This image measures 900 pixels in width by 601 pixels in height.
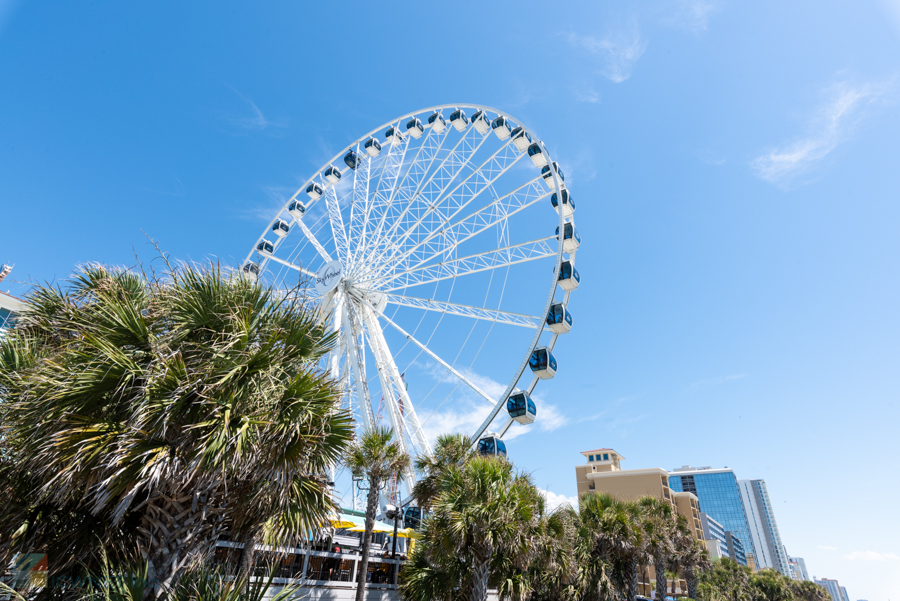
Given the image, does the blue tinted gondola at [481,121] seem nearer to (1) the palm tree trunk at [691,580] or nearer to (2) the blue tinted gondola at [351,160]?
(2) the blue tinted gondola at [351,160]

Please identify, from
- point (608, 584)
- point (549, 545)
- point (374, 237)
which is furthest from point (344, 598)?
point (374, 237)

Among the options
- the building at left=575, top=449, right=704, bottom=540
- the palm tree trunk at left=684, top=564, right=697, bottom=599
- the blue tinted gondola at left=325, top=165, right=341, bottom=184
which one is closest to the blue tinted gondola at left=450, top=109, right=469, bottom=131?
the blue tinted gondola at left=325, top=165, right=341, bottom=184

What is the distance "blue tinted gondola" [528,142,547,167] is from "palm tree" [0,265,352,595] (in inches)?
793

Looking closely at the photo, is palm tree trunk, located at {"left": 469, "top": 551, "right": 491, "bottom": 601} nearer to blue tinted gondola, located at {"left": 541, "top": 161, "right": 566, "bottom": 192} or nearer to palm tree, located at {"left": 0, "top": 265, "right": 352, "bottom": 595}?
palm tree, located at {"left": 0, "top": 265, "right": 352, "bottom": 595}

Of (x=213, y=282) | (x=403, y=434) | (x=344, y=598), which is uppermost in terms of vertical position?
(x=403, y=434)

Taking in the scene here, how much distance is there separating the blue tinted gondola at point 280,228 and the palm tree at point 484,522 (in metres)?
21.9

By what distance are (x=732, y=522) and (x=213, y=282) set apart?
172 meters

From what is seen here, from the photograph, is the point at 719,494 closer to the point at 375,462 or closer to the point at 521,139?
the point at 521,139

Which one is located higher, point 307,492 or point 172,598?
point 307,492

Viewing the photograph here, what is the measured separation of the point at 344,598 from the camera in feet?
50.1

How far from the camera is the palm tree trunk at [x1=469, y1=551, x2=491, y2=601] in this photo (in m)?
11.9

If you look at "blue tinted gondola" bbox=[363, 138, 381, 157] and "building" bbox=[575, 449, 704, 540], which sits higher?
"blue tinted gondola" bbox=[363, 138, 381, 157]

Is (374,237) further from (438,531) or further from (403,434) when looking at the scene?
(438,531)

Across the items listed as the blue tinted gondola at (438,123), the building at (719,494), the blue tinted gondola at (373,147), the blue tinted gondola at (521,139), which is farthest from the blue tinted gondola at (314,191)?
the building at (719,494)
